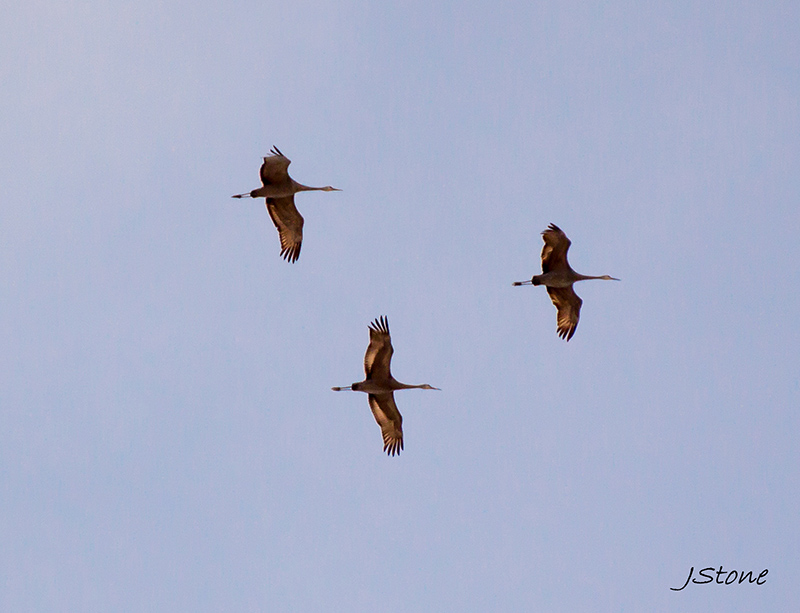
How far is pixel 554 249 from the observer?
26500 millimetres

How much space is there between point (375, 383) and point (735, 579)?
983 cm

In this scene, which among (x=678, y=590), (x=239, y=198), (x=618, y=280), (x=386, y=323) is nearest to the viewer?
(x=678, y=590)

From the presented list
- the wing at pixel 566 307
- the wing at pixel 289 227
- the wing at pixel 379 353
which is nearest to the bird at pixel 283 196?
the wing at pixel 289 227

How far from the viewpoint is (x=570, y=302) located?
1094 inches

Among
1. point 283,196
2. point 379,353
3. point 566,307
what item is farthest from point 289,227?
point 566,307

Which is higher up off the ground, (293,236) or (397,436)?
(293,236)

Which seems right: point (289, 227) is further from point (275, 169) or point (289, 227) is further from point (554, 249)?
point (554, 249)

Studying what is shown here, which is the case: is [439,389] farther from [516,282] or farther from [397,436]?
[516,282]

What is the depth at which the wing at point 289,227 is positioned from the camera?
88.1 feet

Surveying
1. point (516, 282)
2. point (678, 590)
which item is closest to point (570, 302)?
point (516, 282)

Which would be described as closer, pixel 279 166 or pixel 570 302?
pixel 279 166

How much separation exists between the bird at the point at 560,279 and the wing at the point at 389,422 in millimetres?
4814

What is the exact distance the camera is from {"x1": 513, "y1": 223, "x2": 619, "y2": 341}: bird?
26391mm

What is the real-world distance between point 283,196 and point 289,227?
3.58 ft
